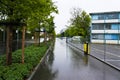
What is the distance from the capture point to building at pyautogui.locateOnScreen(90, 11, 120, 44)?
5903 cm

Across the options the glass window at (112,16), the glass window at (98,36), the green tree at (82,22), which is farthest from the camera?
the green tree at (82,22)

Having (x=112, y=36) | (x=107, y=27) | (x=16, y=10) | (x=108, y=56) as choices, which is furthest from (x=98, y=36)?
(x=16, y=10)

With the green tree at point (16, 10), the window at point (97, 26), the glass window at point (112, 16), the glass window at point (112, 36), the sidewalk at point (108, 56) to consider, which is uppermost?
the glass window at point (112, 16)

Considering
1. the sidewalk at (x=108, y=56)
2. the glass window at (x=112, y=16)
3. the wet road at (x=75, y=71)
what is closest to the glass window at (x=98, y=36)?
the glass window at (x=112, y=16)

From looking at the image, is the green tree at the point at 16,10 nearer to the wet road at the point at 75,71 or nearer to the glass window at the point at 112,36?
the wet road at the point at 75,71

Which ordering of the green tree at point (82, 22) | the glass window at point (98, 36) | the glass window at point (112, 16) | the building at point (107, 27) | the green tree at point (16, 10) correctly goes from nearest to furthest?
the green tree at point (16, 10) < the glass window at point (112, 16) < the building at point (107, 27) < the glass window at point (98, 36) < the green tree at point (82, 22)

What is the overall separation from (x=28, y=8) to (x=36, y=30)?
66.4ft

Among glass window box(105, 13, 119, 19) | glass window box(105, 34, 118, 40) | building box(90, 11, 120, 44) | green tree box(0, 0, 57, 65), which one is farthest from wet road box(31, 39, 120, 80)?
glass window box(105, 13, 119, 19)

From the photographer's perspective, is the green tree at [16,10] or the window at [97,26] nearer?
the green tree at [16,10]

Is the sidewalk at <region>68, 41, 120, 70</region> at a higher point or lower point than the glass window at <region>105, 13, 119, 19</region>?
lower

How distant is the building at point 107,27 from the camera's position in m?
59.0

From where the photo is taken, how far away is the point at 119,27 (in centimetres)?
5888

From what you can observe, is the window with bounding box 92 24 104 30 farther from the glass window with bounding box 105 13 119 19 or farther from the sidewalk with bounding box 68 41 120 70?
the sidewalk with bounding box 68 41 120 70

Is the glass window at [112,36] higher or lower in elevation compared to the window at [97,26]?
lower
